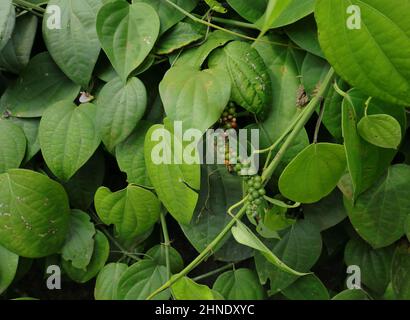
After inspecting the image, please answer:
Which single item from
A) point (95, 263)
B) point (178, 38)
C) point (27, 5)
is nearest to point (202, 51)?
point (178, 38)

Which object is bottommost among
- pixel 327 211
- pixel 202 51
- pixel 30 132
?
pixel 327 211

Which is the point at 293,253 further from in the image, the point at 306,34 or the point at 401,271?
the point at 306,34

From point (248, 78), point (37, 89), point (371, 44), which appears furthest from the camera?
point (37, 89)

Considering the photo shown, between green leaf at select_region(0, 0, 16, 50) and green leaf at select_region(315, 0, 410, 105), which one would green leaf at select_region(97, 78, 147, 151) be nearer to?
green leaf at select_region(0, 0, 16, 50)

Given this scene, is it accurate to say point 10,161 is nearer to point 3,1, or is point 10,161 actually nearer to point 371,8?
point 3,1

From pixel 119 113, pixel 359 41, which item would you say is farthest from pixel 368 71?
pixel 119 113

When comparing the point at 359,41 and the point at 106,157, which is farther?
the point at 106,157
